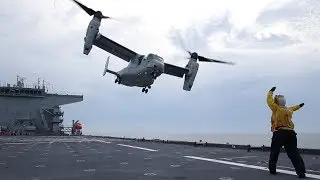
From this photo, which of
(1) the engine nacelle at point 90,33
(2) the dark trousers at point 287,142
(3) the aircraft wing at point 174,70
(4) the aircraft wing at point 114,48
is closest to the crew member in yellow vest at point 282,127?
(2) the dark trousers at point 287,142

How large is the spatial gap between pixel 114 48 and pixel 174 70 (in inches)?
332

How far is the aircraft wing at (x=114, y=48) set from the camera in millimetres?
45697

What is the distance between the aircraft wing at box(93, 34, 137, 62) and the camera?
150 feet

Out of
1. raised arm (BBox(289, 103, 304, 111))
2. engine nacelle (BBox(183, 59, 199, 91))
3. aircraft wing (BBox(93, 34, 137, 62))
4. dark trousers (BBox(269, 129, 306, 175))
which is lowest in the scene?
dark trousers (BBox(269, 129, 306, 175))

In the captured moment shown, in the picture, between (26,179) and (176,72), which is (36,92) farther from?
(26,179)

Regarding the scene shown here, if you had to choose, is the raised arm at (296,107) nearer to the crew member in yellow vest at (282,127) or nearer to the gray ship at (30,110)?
the crew member in yellow vest at (282,127)

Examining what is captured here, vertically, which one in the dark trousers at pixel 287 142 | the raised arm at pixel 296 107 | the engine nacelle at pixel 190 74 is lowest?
the dark trousers at pixel 287 142

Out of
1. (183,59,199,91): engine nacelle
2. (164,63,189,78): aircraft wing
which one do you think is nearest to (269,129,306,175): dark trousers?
(183,59,199,91): engine nacelle

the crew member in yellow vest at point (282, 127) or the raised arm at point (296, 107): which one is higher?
the raised arm at point (296, 107)

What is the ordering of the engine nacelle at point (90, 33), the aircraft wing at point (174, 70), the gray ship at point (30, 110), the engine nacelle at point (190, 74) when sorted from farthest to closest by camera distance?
the gray ship at point (30, 110), the aircraft wing at point (174, 70), the engine nacelle at point (190, 74), the engine nacelle at point (90, 33)

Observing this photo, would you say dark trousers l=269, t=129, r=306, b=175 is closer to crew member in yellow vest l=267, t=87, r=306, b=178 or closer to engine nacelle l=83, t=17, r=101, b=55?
crew member in yellow vest l=267, t=87, r=306, b=178

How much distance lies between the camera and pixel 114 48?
47156 millimetres

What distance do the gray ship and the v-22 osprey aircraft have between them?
42.1 meters

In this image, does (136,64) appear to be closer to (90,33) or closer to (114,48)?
(114,48)
